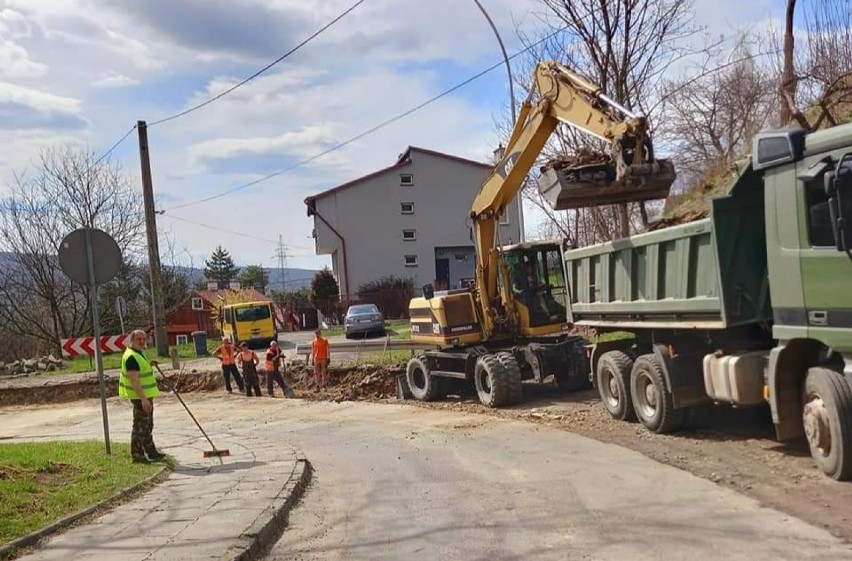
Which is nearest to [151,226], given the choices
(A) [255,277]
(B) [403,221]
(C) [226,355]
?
(C) [226,355]

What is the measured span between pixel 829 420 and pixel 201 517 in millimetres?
5632

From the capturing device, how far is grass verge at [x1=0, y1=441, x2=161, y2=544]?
7133 mm

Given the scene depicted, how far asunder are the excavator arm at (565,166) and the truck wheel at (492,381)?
1.05 meters

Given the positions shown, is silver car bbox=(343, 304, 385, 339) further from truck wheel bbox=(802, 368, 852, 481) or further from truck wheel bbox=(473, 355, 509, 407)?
truck wheel bbox=(802, 368, 852, 481)

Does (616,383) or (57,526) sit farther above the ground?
(616,383)

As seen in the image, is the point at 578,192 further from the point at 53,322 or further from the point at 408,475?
the point at 53,322

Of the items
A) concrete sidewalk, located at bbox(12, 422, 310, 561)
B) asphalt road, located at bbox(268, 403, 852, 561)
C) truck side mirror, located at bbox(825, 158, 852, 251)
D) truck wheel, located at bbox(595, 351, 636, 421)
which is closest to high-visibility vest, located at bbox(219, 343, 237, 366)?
asphalt road, located at bbox(268, 403, 852, 561)

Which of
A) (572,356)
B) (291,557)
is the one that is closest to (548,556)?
(291,557)

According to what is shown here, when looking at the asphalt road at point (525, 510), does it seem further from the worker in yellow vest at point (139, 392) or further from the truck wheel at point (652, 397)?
the worker in yellow vest at point (139, 392)

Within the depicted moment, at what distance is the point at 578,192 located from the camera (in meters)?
11.6

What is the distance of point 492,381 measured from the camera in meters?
14.5

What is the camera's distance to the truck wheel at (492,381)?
1440 centimetres

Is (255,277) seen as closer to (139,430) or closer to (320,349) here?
(320,349)

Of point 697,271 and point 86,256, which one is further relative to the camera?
point 86,256
